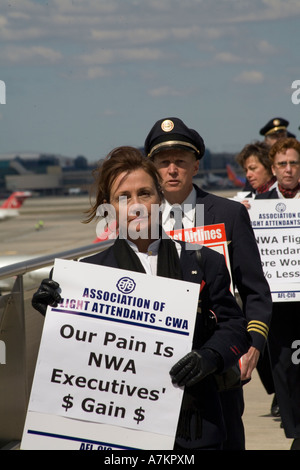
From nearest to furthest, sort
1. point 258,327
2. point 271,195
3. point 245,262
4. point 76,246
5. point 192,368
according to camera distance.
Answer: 1. point 192,368
2. point 258,327
3. point 245,262
4. point 271,195
5. point 76,246

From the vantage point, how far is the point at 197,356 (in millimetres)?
3049

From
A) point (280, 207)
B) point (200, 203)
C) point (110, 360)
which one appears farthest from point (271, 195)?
point (110, 360)

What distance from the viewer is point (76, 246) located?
138 feet

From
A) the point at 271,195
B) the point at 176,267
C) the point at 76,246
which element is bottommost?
the point at 76,246

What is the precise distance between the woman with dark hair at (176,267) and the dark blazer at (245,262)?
963mm

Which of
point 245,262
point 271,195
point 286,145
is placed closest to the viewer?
point 245,262

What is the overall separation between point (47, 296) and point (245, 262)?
1.58 metres

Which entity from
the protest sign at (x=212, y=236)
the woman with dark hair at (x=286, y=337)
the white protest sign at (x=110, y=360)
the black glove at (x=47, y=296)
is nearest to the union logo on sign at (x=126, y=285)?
the white protest sign at (x=110, y=360)

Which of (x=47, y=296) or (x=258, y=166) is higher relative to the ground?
(x=258, y=166)

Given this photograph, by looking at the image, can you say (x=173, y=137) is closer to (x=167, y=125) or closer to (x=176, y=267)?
(x=167, y=125)

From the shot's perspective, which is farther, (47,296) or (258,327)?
(258,327)

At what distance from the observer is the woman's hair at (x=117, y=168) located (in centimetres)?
336

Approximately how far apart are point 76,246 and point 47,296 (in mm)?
39081
